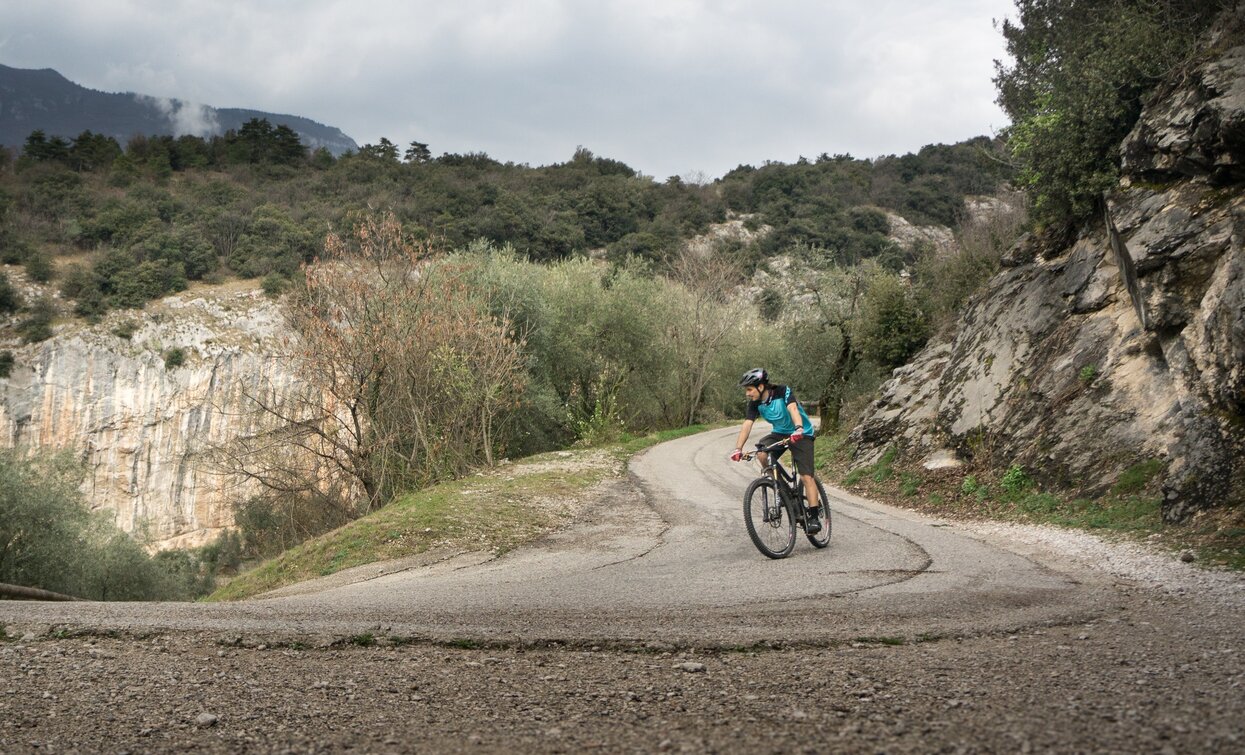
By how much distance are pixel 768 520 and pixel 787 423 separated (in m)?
1.18

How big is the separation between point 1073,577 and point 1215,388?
13.2ft

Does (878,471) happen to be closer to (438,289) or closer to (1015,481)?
(1015,481)

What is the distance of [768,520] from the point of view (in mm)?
9188

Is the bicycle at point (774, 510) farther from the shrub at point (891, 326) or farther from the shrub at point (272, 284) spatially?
the shrub at point (272, 284)

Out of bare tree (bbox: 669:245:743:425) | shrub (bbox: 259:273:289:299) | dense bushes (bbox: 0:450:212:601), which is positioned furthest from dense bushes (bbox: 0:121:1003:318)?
dense bushes (bbox: 0:450:212:601)

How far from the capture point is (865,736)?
3.20m

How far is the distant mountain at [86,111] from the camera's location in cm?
13512

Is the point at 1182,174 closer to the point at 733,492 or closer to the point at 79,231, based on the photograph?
the point at 733,492

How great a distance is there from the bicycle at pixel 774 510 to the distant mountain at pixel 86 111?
13545 centimetres

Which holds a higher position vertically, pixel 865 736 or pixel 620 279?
pixel 620 279

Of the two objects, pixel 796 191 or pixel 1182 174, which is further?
pixel 796 191

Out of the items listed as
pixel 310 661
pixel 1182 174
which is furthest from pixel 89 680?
pixel 1182 174

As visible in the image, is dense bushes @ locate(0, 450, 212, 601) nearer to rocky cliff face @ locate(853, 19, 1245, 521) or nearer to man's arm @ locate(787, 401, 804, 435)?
man's arm @ locate(787, 401, 804, 435)

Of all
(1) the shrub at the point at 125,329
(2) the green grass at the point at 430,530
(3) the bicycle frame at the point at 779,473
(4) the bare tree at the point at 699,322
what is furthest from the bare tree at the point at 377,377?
(1) the shrub at the point at 125,329
